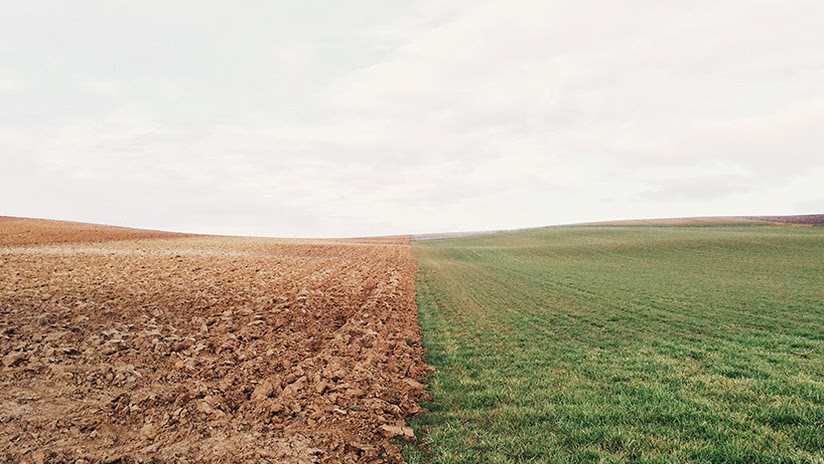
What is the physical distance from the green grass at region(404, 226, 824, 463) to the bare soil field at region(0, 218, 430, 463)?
1033mm

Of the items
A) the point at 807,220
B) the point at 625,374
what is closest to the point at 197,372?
the point at 625,374

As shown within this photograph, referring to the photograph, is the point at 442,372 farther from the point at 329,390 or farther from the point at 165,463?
the point at 165,463

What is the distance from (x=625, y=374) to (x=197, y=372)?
28.7ft

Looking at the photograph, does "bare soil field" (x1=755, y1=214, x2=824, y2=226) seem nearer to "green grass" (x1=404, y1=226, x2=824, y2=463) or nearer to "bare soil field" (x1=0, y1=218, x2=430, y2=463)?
"green grass" (x1=404, y1=226, x2=824, y2=463)

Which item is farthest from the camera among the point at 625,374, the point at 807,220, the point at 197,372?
the point at 807,220

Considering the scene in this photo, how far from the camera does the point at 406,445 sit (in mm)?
5883

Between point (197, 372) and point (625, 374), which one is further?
point (197, 372)

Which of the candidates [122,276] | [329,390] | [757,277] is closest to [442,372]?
[329,390]

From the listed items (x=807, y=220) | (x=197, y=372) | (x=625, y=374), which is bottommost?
(x=625, y=374)

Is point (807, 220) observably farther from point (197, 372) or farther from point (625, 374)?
point (197, 372)

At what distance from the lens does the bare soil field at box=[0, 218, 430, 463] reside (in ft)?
19.2

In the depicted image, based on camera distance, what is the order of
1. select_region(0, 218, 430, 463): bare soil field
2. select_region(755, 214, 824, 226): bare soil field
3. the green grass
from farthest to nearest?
1. select_region(755, 214, 824, 226): bare soil field
2. select_region(0, 218, 430, 463): bare soil field
3. the green grass

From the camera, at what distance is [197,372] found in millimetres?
Result: 8516

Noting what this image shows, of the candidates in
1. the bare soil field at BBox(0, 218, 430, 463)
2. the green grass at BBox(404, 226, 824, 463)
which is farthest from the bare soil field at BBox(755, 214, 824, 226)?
the bare soil field at BBox(0, 218, 430, 463)
